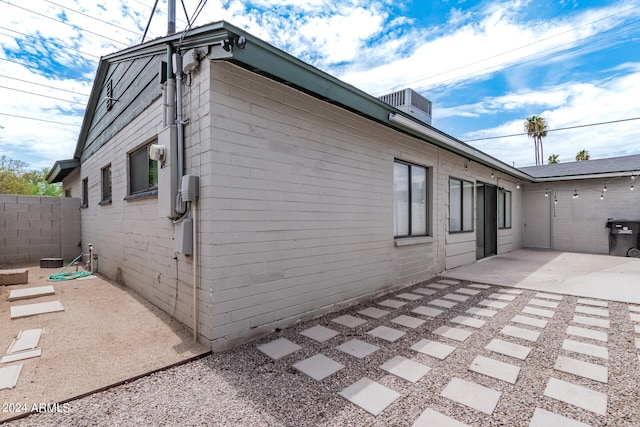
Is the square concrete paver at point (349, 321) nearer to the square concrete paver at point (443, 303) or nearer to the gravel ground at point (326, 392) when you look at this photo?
the gravel ground at point (326, 392)

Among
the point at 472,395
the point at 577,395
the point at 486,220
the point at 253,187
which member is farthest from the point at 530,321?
the point at 486,220

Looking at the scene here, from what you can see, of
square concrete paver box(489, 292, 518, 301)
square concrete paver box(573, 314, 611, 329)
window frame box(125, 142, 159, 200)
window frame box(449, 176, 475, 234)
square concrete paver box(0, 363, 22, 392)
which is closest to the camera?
square concrete paver box(0, 363, 22, 392)

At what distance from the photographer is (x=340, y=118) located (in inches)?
153

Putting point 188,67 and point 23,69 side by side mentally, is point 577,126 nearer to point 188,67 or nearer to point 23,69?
point 188,67

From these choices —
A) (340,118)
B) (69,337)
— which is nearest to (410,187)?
(340,118)

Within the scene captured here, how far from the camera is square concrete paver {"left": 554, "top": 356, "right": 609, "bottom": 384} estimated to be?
87.7 inches

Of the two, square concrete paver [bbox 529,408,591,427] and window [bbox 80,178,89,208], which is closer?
square concrete paver [bbox 529,408,591,427]

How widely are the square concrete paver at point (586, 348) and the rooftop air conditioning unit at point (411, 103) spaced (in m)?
5.07

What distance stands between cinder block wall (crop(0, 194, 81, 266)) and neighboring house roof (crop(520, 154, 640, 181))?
14585mm

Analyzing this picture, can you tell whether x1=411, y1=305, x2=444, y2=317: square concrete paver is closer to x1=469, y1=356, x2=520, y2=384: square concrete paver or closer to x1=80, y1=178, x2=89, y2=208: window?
x1=469, y1=356, x2=520, y2=384: square concrete paver

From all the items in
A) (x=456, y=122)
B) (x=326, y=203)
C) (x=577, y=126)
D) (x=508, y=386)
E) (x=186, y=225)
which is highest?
(x=456, y=122)

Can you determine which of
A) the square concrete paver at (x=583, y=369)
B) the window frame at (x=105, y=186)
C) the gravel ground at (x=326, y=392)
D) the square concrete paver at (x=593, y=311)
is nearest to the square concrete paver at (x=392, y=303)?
the gravel ground at (x=326, y=392)

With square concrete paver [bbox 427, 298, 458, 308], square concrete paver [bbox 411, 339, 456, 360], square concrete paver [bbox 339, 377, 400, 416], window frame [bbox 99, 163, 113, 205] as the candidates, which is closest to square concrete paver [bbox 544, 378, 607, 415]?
square concrete paver [bbox 411, 339, 456, 360]

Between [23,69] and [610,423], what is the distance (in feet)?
43.0
